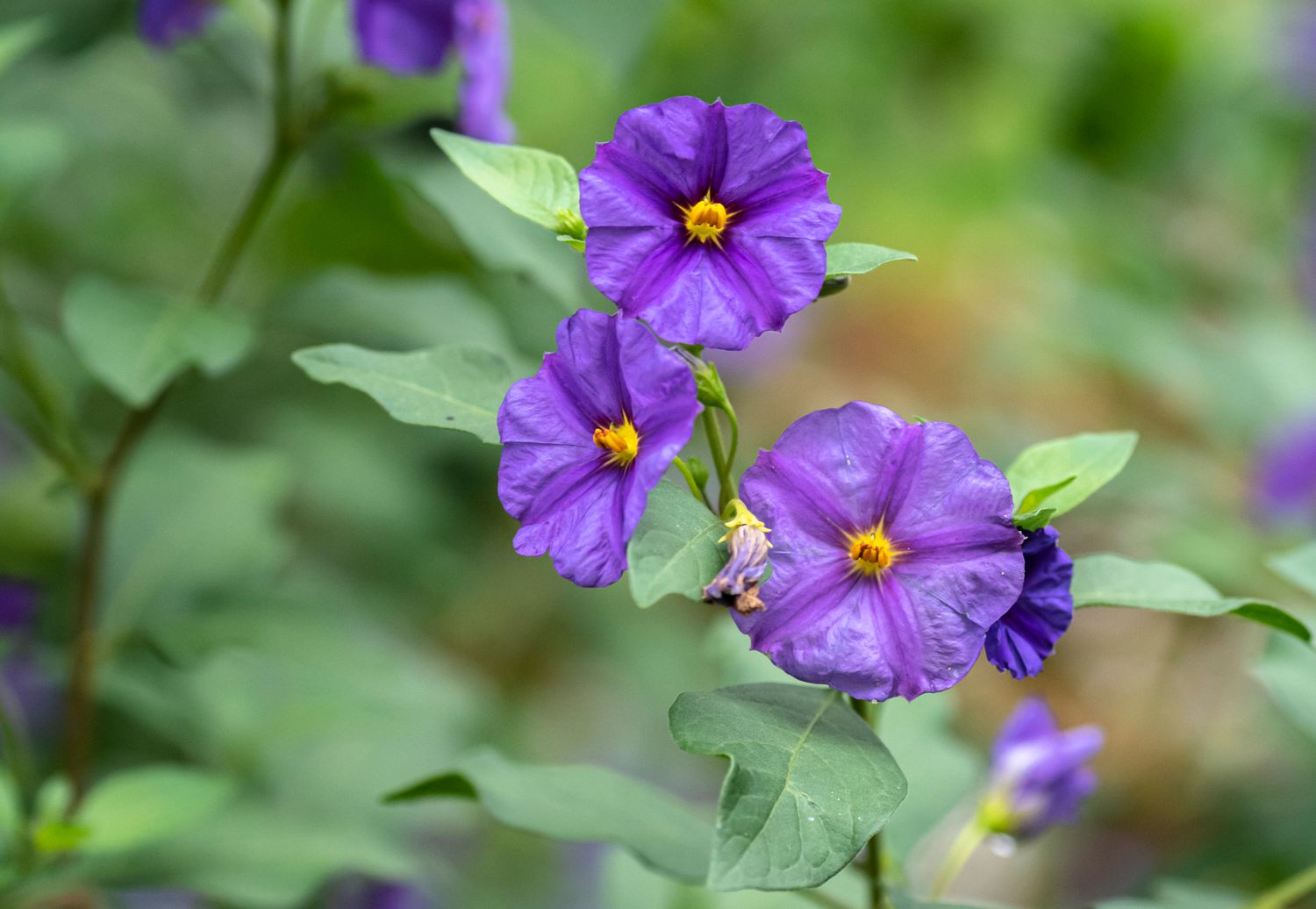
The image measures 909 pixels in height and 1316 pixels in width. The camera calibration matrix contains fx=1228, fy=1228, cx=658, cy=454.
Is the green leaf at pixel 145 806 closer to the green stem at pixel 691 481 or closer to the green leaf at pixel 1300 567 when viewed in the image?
the green stem at pixel 691 481

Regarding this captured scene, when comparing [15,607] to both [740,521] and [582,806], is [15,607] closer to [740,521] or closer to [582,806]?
[582,806]

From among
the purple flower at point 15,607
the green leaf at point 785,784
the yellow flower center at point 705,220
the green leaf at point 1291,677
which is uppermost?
the yellow flower center at point 705,220

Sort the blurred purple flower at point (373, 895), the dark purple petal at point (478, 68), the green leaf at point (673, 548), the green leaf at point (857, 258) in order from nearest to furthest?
the green leaf at point (673, 548) → the green leaf at point (857, 258) → the dark purple petal at point (478, 68) → the blurred purple flower at point (373, 895)

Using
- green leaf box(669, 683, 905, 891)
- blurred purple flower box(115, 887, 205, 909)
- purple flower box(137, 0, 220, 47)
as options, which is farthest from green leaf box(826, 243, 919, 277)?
blurred purple flower box(115, 887, 205, 909)

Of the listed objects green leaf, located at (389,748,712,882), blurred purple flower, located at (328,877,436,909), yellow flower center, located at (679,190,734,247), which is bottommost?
blurred purple flower, located at (328,877,436,909)

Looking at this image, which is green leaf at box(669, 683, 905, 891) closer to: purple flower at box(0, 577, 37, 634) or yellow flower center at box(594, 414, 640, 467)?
yellow flower center at box(594, 414, 640, 467)

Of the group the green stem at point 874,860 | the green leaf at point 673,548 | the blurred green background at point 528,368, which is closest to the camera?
the green leaf at point 673,548

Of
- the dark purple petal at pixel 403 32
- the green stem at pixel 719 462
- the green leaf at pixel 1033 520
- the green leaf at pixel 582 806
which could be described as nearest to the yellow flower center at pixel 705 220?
the green stem at pixel 719 462
